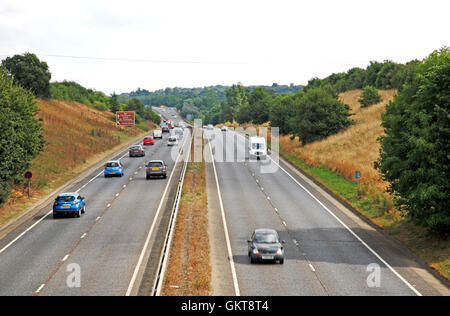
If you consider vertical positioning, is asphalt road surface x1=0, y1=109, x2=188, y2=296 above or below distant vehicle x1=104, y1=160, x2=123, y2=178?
below

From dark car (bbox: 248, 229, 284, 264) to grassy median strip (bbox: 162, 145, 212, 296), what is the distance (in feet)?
7.30

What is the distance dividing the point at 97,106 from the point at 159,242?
122326 millimetres

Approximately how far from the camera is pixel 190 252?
27.3 m

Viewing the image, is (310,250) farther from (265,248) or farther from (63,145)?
(63,145)

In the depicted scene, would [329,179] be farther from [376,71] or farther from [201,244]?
[376,71]

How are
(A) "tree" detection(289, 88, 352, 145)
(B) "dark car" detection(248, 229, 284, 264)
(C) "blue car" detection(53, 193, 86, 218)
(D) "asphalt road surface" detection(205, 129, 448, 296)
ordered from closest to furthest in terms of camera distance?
(D) "asphalt road surface" detection(205, 129, 448, 296), (B) "dark car" detection(248, 229, 284, 264), (C) "blue car" detection(53, 193, 86, 218), (A) "tree" detection(289, 88, 352, 145)

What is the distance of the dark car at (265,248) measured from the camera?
26.0 metres

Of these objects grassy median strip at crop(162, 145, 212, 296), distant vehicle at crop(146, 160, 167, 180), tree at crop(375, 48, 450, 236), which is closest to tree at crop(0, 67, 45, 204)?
distant vehicle at crop(146, 160, 167, 180)

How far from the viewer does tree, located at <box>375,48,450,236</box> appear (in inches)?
1133

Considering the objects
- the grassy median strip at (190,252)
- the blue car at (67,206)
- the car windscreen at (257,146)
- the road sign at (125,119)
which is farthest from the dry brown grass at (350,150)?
the road sign at (125,119)

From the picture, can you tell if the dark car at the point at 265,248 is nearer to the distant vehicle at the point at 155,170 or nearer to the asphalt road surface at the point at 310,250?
the asphalt road surface at the point at 310,250

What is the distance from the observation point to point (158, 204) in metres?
41.2

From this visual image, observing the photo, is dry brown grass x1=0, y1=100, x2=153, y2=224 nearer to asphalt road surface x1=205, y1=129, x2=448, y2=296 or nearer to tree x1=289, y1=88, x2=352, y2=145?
asphalt road surface x1=205, y1=129, x2=448, y2=296
